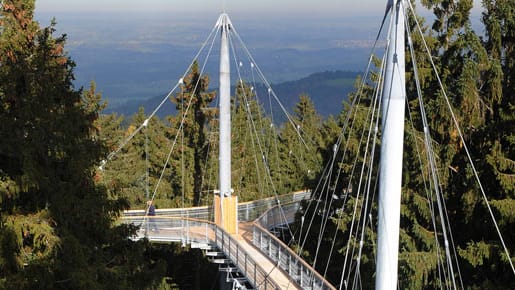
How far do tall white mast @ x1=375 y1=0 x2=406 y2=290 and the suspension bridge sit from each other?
1 centimetres

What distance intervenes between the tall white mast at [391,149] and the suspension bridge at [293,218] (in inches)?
0.4

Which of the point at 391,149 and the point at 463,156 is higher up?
the point at 391,149

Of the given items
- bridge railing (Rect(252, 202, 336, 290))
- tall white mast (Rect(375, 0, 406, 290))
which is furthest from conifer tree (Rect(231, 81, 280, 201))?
tall white mast (Rect(375, 0, 406, 290))

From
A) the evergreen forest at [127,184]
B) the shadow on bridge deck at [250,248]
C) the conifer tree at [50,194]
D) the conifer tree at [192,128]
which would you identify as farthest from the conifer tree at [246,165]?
the conifer tree at [50,194]

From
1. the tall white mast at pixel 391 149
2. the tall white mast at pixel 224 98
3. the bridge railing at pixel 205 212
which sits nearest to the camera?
the tall white mast at pixel 391 149

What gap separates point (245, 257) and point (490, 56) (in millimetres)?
8071

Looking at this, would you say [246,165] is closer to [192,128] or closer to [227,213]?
[192,128]

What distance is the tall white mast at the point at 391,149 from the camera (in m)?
6.41

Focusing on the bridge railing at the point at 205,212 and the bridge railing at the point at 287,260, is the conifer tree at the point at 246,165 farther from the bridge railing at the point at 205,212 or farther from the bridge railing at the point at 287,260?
the bridge railing at the point at 287,260

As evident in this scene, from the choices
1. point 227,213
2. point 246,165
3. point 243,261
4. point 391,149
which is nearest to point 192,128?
point 246,165

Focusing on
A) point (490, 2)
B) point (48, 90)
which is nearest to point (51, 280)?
point (48, 90)

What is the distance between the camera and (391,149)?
21.4 feet

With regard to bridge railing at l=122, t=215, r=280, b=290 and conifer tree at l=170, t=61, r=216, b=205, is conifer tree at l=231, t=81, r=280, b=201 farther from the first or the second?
bridge railing at l=122, t=215, r=280, b=290

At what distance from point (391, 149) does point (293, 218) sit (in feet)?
58.7
